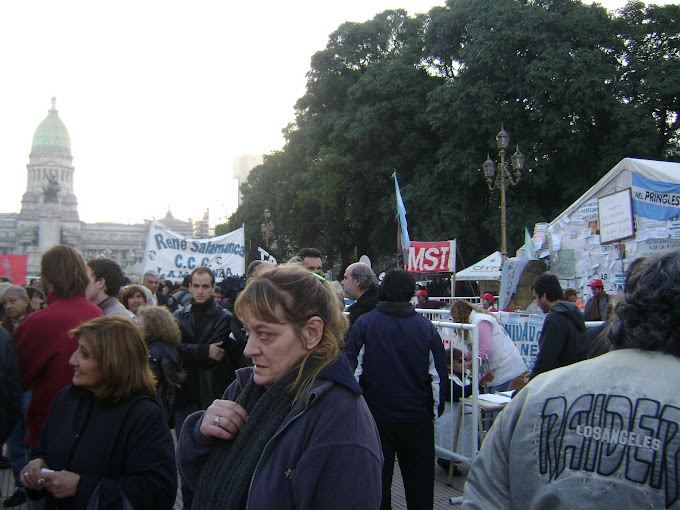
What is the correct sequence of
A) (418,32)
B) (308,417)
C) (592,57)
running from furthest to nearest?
1. (418,32)
2. (592,57)
3. (308,417)

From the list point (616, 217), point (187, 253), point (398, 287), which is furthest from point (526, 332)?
point (187, 253)

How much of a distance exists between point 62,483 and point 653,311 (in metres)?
2.32

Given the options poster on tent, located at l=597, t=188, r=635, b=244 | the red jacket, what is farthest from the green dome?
the red jacket

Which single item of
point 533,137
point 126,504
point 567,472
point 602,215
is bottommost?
point 126,504

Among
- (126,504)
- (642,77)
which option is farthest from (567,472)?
(642,77)

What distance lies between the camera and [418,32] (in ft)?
97.5

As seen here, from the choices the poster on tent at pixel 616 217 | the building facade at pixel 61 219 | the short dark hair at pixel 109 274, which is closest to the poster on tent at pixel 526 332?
the poster on tent at pixel 616 217

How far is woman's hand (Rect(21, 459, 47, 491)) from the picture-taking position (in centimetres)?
264

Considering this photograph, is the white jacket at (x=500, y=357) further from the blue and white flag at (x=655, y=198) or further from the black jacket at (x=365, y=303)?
the blue and white flag at (x=655, y=198)

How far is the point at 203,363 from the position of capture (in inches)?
193

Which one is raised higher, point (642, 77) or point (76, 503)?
point (642, 77)

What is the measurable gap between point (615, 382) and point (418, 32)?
99.6 feet

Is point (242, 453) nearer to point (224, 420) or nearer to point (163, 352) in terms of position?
point (224, 420)

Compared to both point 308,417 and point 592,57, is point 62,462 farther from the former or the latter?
point 592,57
